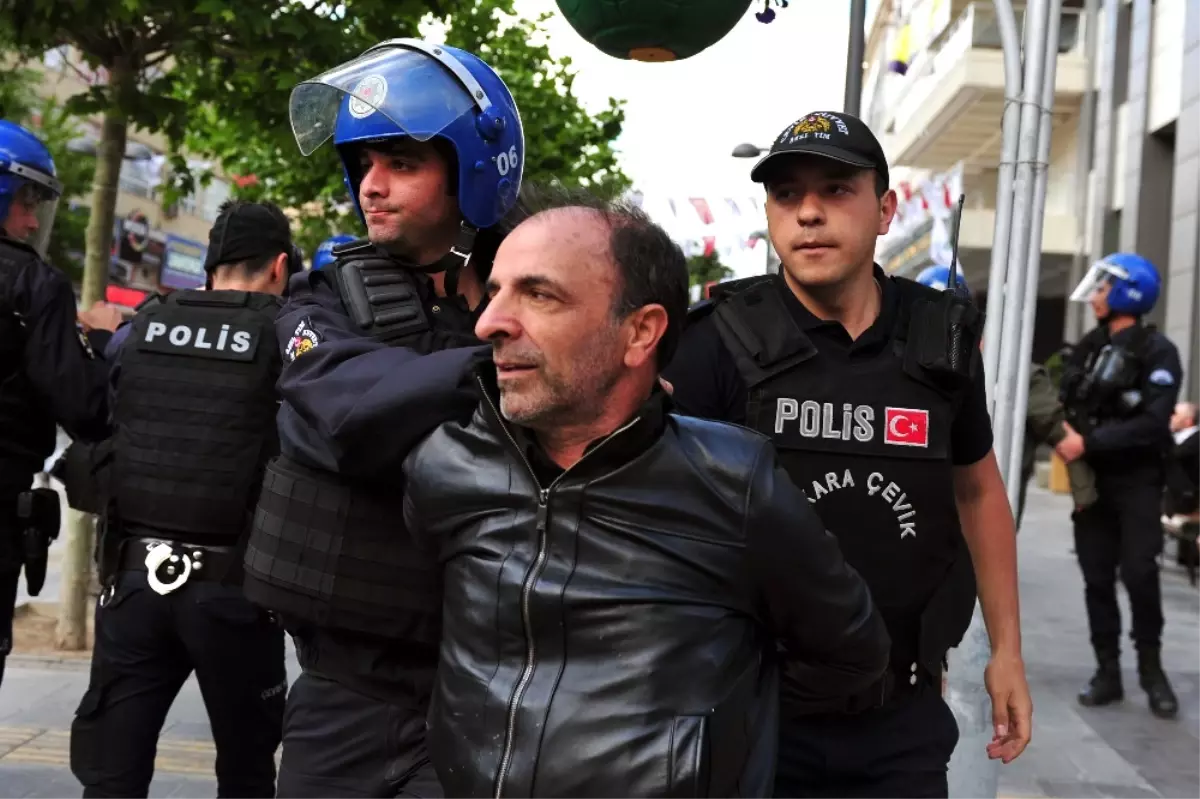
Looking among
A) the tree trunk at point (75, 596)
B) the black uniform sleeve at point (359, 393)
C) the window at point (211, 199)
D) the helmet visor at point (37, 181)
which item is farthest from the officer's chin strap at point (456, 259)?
the window at point (211, 199)

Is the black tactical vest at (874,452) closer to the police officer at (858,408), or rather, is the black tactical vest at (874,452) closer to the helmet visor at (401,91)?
the police officer at (858,408)

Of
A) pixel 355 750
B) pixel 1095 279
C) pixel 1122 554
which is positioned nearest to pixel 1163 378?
pixel 1095 279

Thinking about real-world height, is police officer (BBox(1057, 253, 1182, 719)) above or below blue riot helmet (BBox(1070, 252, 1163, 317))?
below

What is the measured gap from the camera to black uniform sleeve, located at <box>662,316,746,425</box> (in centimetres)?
240

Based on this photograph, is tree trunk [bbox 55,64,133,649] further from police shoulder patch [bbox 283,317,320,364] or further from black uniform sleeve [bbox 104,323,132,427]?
police shoulder patch [bbox 283,317,320,364]

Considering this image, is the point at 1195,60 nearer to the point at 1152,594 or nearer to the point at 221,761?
the point at 1152,594

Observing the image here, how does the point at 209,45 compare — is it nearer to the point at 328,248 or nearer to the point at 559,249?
the point at 328,248

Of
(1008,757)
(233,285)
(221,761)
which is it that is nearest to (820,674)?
(1008,757)

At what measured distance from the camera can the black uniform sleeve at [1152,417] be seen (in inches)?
258

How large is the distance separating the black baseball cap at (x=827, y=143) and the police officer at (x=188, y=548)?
5.26 ft

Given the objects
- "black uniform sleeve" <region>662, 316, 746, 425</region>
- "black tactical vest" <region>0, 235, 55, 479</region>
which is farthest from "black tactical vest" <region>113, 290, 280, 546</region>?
"black uniform sleeve" <region>662, 316, 746, 425</region>

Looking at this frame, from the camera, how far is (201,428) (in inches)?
140

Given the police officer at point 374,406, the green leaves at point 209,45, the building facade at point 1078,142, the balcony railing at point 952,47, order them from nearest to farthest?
the police officer at point 374,406 < the green leaves at point 209,45 < the building facade at point 1078,142 < the balcony railing at point 952,47

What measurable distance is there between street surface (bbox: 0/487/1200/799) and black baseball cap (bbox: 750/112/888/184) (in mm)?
3417
